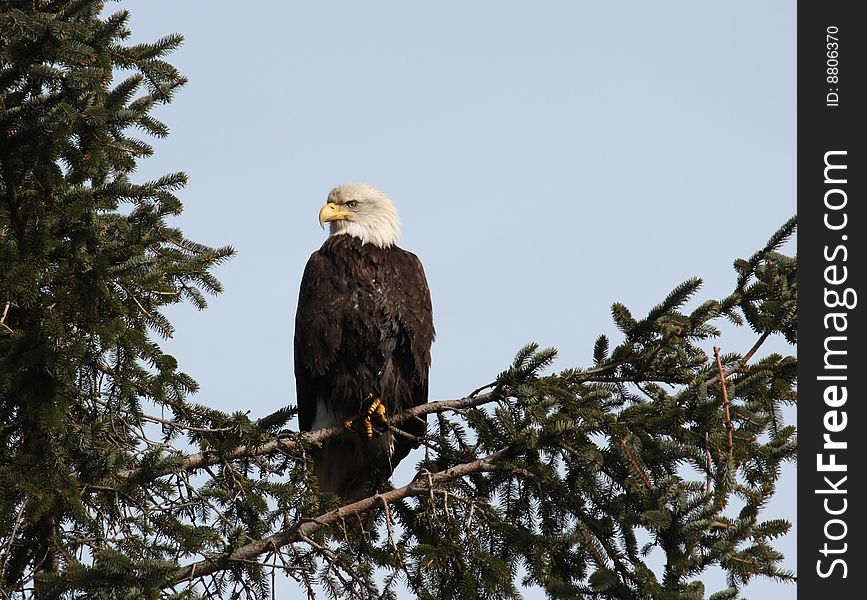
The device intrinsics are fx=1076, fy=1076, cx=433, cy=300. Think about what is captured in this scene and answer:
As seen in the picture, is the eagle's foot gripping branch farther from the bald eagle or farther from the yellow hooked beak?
the yellow hooked beak

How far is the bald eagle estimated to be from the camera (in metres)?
5.59

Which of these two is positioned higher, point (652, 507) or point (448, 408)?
point (448, 408)

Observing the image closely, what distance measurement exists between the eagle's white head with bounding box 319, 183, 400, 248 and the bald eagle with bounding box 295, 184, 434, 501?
0.23 ft

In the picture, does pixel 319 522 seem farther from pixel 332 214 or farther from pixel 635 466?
pixel 332 214

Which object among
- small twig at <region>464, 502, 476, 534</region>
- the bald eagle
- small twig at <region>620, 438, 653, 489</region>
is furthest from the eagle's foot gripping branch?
small twig at <region>620, 438, 653, 489</region>

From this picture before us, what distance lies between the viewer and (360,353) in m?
5.62

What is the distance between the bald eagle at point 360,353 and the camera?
5.59m

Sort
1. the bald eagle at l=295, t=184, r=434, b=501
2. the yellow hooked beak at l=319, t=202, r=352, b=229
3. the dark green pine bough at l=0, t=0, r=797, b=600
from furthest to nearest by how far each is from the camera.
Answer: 1. the yellow hooked beak at l=319, t=202, r=352, b=229
2. the bald eagle at l=295, t=184, r=434, b=501
3. the dark green pine bough at l=0, t=0, r=797, b=600

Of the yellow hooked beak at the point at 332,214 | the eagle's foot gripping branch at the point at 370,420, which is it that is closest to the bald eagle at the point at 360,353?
the eagle's foot gripping branch at the point at 370,420

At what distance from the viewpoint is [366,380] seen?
221 inches

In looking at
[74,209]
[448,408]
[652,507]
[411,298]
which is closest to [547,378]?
[448,408]

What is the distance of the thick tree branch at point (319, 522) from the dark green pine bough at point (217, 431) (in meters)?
0.01
